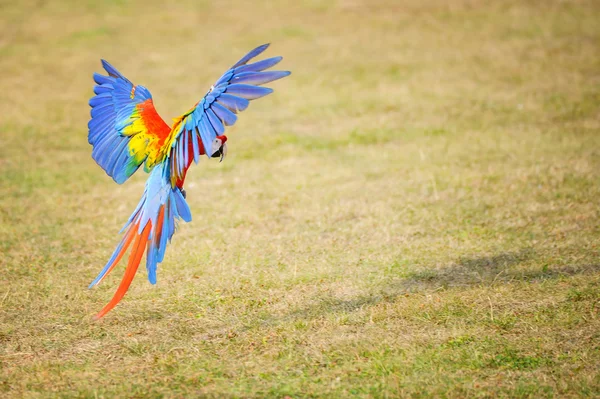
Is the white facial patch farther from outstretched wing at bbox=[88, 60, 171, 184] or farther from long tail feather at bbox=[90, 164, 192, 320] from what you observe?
outstretched wing at bbox=[88, 60, 171, 184]

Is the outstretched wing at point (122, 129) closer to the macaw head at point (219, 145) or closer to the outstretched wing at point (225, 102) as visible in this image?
the macaw head at point (219, 145)

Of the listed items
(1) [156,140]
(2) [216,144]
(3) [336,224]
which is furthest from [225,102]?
(3) [336,224]

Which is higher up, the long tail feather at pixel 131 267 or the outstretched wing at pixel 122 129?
the outstretched wing at pixel 122 129

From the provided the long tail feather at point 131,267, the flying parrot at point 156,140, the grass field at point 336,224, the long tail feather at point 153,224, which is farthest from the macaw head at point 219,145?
the grass field at point 336,224

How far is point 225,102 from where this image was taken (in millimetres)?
3486

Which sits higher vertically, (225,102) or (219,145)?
(225,102)

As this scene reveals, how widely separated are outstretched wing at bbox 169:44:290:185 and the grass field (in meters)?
1.11

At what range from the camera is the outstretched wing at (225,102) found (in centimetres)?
344

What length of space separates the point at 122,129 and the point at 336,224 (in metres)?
1.98

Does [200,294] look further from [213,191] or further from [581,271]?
[581,271]

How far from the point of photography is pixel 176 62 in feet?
34.4

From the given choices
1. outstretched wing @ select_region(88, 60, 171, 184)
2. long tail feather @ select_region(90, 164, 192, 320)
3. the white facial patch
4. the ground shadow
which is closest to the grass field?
the ground shadow

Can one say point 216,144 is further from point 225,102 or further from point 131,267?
point 131,267

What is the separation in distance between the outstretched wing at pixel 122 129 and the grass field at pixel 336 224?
2.88 feet
